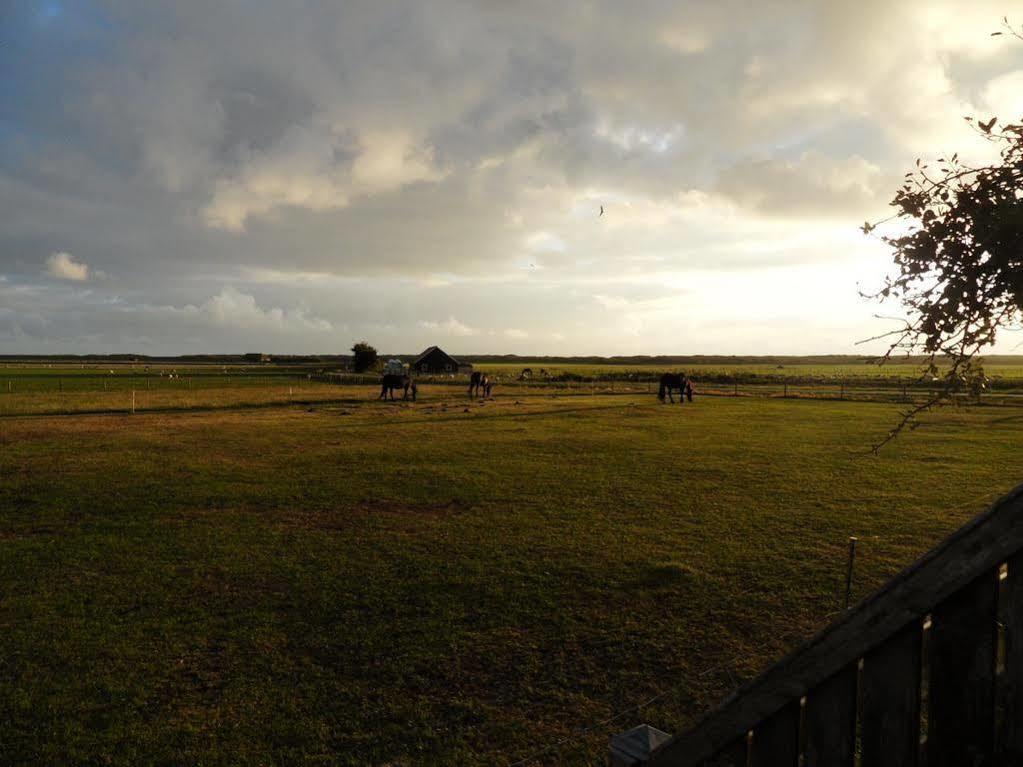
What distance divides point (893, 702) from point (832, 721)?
0.64 feet

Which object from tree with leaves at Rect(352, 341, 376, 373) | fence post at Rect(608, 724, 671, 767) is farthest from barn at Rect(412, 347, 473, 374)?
fence post at Rect(608, 724, 671, 767)

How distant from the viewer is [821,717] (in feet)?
6.04

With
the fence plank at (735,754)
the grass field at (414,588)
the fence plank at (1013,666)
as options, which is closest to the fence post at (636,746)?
the fence plank at (735,754)

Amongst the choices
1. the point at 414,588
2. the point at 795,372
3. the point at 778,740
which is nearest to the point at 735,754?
the point at 778,740

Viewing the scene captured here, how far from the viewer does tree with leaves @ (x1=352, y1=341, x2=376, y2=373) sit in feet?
314

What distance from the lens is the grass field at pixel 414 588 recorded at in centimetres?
522

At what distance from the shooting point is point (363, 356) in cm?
9638

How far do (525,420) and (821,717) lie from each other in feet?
88.2

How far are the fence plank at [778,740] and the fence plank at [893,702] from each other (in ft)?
0.64

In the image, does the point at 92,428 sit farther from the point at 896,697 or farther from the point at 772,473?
the point at 896,697

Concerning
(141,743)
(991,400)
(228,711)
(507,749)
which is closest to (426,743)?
(507,749)

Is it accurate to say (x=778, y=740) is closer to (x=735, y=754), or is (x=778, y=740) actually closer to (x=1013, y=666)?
(x=735, y=754)

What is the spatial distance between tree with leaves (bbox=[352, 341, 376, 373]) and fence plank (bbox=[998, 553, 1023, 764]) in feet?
319

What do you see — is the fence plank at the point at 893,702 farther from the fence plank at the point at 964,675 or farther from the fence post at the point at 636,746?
the fence post at the point at 636,746
